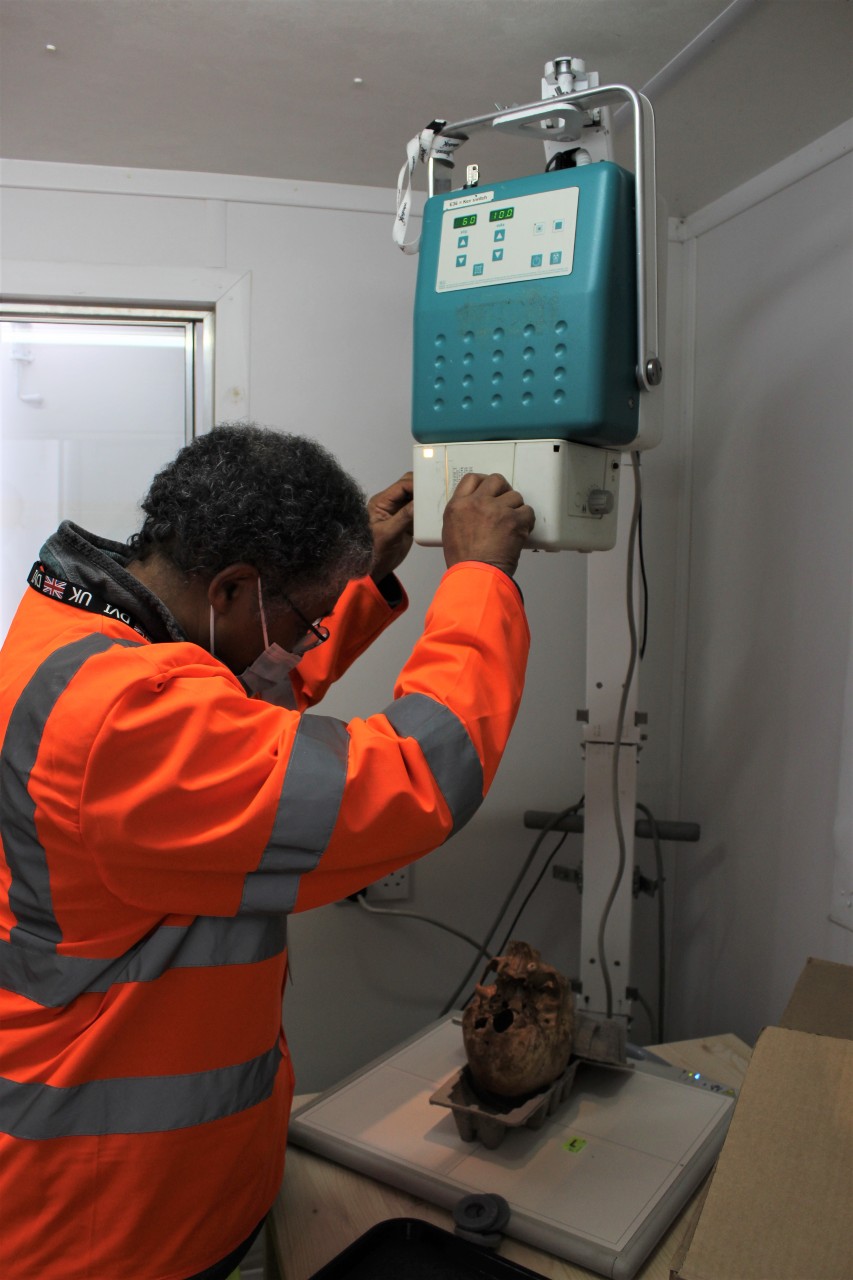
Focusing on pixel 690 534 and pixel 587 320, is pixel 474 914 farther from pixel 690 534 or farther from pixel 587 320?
pixel 587 320

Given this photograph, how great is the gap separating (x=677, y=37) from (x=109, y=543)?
1.08m

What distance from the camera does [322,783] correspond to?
2.82 feet

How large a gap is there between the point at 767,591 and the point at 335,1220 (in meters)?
1.31

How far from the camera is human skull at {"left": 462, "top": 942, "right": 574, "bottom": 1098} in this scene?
1.21m

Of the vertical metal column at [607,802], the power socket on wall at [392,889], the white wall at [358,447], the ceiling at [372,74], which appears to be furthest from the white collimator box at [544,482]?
the power socket on wall at [392,889]

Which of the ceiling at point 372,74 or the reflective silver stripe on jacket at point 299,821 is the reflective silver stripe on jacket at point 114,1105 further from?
the ceiling at point 372,74

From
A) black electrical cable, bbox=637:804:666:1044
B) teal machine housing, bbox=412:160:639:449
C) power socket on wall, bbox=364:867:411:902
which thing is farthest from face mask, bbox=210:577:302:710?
black electrical cable, bbox=637:804:666:1044

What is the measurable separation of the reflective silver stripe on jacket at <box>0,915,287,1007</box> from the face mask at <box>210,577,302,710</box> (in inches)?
10.2

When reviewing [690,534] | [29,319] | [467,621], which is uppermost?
[29,319]

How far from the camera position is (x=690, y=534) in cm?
212

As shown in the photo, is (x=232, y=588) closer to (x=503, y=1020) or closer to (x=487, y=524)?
(x=487, y=524)

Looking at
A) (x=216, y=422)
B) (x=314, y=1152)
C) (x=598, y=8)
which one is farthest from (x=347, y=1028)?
(x=598, y=8)

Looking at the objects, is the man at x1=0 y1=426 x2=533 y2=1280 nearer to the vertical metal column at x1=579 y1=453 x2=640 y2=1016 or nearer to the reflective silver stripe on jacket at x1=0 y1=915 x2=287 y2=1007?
Answer: the reflective silver stripe on jacket at x1=0 y1=915 x2=287 y2=1007

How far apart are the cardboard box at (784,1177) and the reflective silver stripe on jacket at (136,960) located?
1.56 ft
